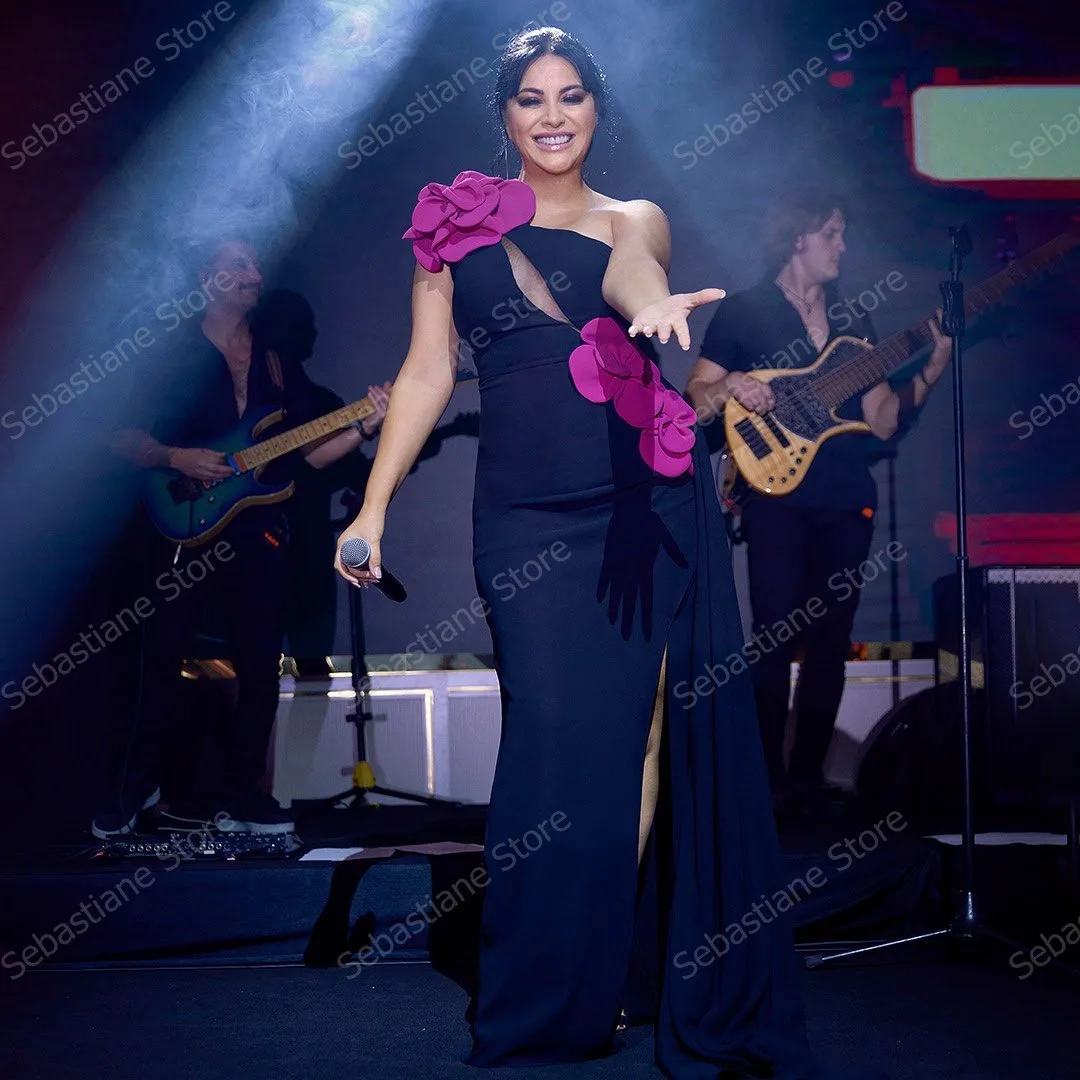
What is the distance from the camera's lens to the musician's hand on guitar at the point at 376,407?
4602mm

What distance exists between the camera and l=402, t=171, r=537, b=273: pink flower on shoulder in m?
2.40

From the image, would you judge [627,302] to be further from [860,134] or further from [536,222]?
[860,134]

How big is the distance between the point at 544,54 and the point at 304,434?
240cm

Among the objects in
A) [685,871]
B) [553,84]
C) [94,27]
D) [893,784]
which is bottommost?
[893,784]

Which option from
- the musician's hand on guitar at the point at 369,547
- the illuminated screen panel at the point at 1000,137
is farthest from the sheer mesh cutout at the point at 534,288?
the illuminated screen panel at the point at 1000,137

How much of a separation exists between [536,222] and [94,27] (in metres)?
3.49

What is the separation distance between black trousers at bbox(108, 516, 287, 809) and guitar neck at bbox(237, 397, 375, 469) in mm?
217

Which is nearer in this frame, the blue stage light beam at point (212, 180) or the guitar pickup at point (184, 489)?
the guitar pickup at point (184, 489)

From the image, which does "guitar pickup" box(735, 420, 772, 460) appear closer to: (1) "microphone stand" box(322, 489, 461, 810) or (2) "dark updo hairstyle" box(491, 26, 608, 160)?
(1) "microphone stand" box(322, 489, 461, 810)

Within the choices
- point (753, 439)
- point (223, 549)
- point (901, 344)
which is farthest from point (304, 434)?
point (901, 344)

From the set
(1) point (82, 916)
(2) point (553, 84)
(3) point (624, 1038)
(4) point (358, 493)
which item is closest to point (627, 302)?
(2) point (553, 84)

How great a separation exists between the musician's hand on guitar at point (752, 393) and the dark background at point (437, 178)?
613 millimetres

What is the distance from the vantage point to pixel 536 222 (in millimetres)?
2449

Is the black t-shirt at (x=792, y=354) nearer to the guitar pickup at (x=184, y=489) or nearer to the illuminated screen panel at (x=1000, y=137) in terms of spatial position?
the illuminated screen panel at (x=1000, y=137)
